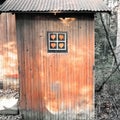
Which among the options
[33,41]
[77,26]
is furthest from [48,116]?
[77,26]

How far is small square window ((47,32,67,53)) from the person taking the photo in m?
7.48

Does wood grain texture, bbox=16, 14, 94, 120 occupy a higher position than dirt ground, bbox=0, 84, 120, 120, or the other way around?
wood grain texture, bbox=16, 14, 94, 120

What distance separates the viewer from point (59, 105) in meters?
7.77

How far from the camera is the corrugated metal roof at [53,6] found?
7016 millimetres

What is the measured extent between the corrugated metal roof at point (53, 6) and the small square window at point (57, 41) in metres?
0.72

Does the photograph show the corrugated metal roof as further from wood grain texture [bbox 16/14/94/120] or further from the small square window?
the small square window

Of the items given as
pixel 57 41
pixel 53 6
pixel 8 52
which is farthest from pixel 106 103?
pixel 53 6

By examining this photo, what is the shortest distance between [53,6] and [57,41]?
926 millimetres

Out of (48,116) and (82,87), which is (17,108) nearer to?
(48,116)

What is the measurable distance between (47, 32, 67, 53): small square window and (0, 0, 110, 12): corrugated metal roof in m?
0.72

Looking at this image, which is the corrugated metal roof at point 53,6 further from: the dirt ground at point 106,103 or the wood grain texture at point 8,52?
the dirt ground at point 106,103

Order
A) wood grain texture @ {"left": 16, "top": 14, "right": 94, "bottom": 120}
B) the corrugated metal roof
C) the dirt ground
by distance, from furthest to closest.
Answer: the dirt ground, wood grain texture @ {"left": 16, "top": 14, "right": 94, "bottom": 120}, the corrugated metal roof

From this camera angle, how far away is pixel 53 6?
7281mm

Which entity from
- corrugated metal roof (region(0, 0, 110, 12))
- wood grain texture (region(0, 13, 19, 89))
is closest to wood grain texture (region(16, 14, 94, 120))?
corrugated metal roof (region(0, 0, 110, 12))
